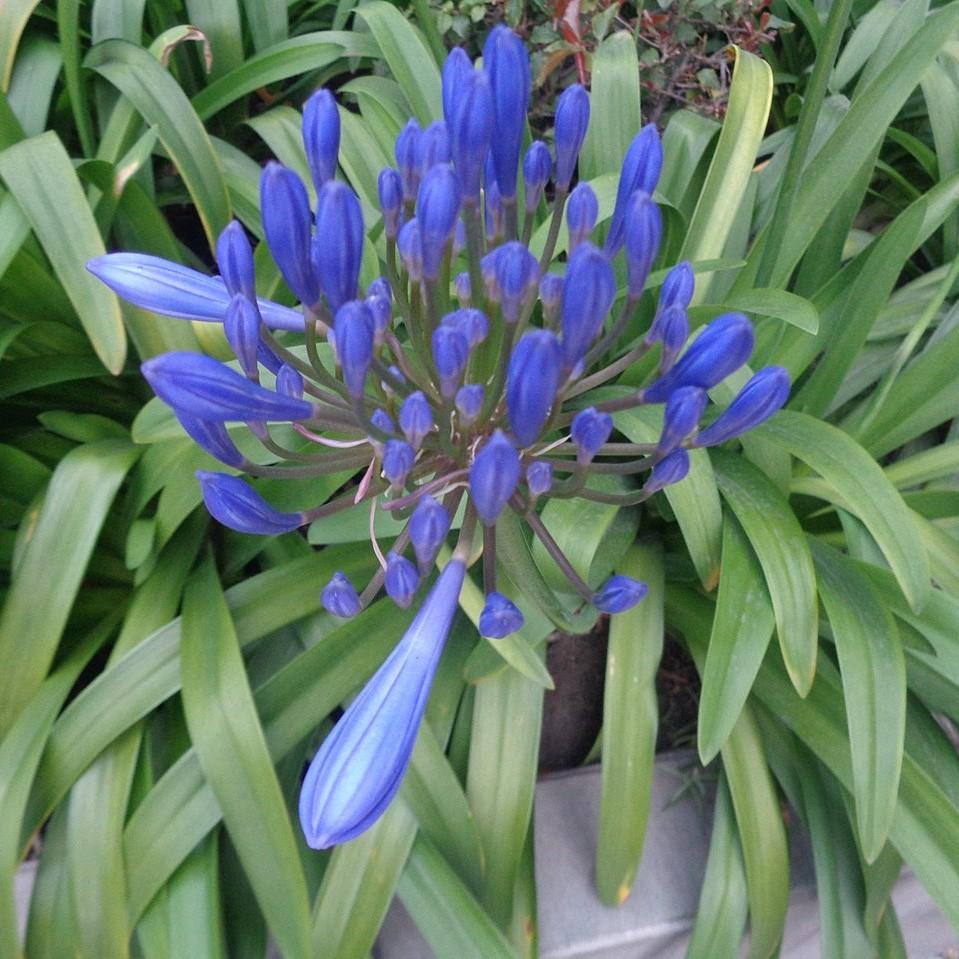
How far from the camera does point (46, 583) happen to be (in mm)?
900

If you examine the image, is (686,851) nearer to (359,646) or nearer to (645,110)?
(359,646)

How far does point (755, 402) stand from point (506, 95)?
263 millimetres

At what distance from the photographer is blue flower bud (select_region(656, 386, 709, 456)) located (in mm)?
505

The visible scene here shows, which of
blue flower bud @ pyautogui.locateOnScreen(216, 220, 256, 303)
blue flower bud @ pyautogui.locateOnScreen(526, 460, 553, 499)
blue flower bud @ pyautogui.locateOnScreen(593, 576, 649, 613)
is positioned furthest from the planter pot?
blue flower bud @ pyautogui.locateOnScreen(216, 220, 256, 303)

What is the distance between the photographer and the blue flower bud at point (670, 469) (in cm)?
55

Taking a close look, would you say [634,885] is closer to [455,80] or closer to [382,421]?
[382,421]

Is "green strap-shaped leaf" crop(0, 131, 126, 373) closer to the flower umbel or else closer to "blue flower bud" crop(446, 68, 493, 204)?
the flower umbel

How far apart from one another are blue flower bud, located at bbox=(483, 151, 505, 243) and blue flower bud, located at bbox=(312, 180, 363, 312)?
0.14 metres

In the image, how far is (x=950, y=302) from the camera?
4.04 ft

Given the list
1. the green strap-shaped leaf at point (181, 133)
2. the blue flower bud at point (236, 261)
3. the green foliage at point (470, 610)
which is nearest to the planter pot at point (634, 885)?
the green foliage at point (470, 610)

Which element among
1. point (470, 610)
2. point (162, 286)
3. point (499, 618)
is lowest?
point (470, 610)

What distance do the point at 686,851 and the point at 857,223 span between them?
1.11 meters

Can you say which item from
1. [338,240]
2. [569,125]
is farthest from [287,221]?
[569,125]

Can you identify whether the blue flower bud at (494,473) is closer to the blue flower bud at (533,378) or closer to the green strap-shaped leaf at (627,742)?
the blue flower bud at (533,378)
